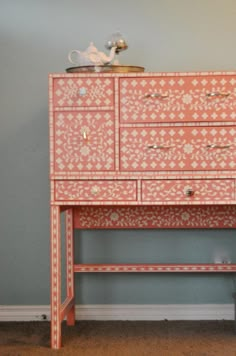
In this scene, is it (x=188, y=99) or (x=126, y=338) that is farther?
(x=126, y=338)

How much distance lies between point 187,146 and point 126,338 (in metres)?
1.06

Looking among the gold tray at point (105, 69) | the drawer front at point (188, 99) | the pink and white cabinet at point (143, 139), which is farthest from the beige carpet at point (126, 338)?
the gold tray at point (105, 69)

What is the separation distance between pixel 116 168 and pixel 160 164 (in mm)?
217

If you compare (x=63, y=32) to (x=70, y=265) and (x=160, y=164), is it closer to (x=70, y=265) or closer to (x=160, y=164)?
(x=160, y=164)

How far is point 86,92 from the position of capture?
9.61ft

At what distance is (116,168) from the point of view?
2934 millimetres

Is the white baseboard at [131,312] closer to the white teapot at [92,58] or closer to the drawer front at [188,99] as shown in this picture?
the drawer front at [188,99]

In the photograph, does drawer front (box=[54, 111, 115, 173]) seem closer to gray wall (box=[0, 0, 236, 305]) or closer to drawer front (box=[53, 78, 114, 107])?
drawer front (box=[53, 78, 114, 107])

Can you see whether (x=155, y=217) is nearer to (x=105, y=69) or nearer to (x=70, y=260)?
(x=70, y=260)

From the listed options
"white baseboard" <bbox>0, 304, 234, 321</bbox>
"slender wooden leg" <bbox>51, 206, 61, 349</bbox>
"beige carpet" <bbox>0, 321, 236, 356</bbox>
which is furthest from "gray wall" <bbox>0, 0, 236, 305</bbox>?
"slender wooden leg" <bbox>51, 206, 61, 349</bbox>

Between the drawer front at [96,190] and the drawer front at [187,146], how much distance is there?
0.48 ft

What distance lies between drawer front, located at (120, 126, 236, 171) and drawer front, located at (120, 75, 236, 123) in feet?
0.18

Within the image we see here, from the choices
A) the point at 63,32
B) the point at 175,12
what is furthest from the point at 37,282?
the point at 175,12

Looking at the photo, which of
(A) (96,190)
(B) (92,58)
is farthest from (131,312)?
(B) (92,58)
